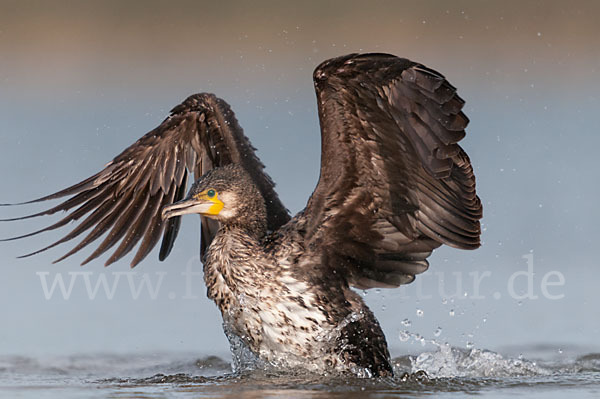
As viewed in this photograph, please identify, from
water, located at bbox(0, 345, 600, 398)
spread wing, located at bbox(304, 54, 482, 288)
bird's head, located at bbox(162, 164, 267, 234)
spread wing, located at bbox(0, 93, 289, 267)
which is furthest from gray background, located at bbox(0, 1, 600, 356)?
spread wing, located at bbox(304, 54, 482, 288)

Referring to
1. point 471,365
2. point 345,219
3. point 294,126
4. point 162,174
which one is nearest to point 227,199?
point 345,219

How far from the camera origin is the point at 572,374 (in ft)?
24.4

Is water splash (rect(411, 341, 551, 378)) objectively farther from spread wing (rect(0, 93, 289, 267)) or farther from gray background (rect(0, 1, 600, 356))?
spread wing (rect(0, 93, 289, 267))

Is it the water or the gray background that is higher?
the gray background

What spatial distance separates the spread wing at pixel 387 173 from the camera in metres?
6.51

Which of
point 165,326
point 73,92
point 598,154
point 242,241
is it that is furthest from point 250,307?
point 73,92

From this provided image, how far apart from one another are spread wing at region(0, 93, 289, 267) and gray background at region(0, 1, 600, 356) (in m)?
0.85

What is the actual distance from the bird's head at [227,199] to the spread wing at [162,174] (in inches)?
23.2

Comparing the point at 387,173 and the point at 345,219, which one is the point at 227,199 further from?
the point at 387,173

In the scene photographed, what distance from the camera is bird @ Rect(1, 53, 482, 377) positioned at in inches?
258

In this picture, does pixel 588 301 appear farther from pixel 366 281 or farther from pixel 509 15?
pixel 509 15

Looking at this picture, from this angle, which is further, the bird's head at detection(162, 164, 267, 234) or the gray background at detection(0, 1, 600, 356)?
the gray background at detection(0, 1, 600, 356)

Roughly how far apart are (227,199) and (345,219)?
0.76 metres

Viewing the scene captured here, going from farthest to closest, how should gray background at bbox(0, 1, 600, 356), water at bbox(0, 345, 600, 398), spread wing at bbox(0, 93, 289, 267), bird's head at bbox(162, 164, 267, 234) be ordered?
gray background at bbox(0, 1, 600, 356) → spread wing at bbox(0, 93, 289, 267) → bird's head at bbox(162, 164, 267, 234) → water at bbox(0, 345, 600, 398)
